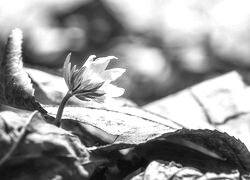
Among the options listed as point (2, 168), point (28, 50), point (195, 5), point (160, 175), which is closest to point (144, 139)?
point (160, 175)

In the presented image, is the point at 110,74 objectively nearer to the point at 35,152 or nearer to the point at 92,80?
the point at 92,80

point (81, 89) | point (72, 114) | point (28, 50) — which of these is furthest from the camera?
point (28, 50)

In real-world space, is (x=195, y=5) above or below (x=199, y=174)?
below

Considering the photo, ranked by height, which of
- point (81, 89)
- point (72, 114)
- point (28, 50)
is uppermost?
point (81, 89)

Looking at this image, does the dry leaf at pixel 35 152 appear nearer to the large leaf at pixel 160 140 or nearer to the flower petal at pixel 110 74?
the large leaf at pixel 160 140

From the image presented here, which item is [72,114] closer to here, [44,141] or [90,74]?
[90,74]
